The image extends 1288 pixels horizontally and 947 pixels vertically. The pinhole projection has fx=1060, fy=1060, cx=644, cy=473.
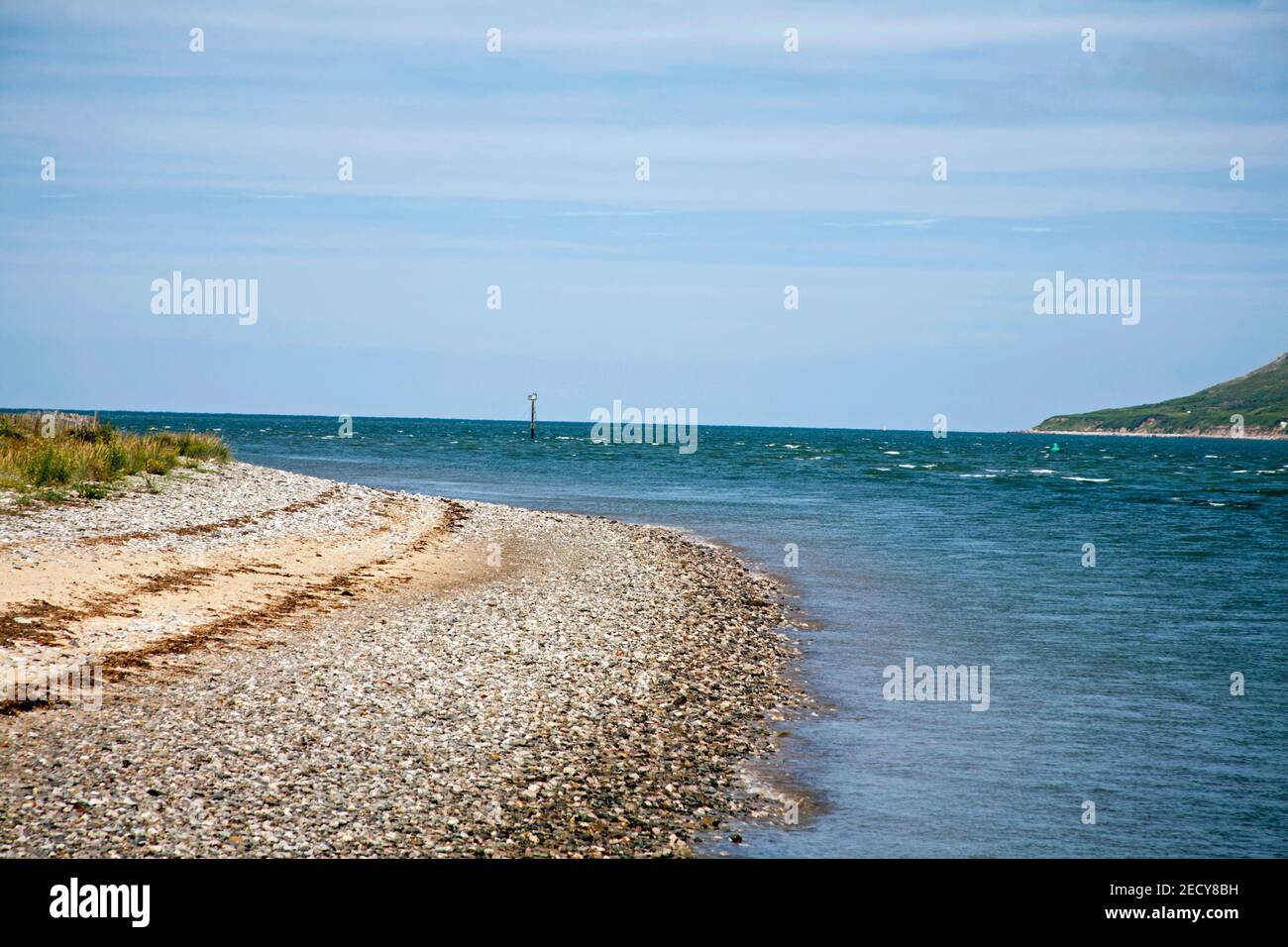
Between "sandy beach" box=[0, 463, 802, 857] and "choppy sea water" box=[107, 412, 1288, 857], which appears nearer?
"sandy beach" box=[0, 463, 802, 857]

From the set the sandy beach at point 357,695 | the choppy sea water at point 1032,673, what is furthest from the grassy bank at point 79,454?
the choppy sea water at point 1032,673

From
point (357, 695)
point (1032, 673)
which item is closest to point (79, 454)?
point (357, 695)

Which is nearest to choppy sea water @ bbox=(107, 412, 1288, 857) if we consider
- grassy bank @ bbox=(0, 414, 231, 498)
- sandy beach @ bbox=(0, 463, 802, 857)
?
sandy beach @ bbox=(0, 463, 802, 857)

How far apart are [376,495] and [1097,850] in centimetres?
3431

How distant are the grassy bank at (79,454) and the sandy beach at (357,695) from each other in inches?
89.5

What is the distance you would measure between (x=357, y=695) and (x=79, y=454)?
2178 centimetres

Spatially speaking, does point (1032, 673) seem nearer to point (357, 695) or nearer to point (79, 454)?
point (357, 695)

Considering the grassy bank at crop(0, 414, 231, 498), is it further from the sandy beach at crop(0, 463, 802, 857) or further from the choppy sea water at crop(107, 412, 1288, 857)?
the choppy sea water at crop(107, 412, 1288, 857)

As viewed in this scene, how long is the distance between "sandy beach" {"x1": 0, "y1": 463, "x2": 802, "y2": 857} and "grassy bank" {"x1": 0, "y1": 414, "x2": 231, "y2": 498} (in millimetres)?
2273

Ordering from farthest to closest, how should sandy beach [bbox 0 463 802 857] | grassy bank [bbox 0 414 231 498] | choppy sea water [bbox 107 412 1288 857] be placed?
1. grassy bank [bbox 0 414 231 498]
2. choppy sea water [bbox 107 412 1288 857]
3. sandy beach [bbox 0 463 802 857]

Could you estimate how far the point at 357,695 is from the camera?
46.3ft

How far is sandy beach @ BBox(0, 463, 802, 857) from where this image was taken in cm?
998
